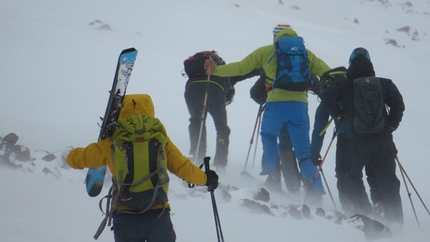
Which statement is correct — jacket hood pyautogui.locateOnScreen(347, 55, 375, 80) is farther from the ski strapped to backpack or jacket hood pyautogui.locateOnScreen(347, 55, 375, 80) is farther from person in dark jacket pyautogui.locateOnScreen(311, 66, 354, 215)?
the ski strapped to backpack

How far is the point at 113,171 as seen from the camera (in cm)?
386

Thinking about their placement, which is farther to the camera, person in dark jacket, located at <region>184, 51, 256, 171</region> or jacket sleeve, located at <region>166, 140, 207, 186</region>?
person in dark jacket, located at <region>184, 51, 256, 171</region>

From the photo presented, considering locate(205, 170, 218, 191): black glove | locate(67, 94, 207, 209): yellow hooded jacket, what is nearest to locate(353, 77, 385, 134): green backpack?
locate(205, 170, 218, 191): black glove

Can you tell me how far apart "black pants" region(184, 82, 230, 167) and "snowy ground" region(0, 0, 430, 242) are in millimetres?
450

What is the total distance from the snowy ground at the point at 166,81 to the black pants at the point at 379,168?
0.37m

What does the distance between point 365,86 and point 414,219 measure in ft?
6.76

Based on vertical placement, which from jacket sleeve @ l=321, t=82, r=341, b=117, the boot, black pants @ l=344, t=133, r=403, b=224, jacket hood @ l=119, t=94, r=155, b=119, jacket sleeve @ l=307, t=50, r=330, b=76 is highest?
jacket sleeve @ l=307, t=50, r=330, b=76

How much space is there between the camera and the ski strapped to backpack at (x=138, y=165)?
3.72 m

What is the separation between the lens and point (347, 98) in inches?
258

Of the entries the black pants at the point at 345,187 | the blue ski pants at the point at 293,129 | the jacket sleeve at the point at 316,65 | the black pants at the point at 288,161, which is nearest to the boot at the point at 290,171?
the black pants at the point at 288,161

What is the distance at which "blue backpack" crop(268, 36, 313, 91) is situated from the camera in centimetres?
691

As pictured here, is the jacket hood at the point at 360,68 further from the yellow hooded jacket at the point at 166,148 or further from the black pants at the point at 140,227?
the black pants at the point at 140,227

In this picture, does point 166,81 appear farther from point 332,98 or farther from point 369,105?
point 369,105

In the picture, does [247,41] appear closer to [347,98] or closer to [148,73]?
[148,73]
